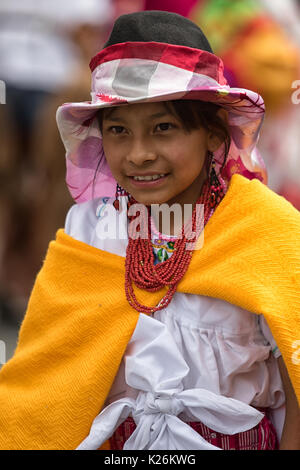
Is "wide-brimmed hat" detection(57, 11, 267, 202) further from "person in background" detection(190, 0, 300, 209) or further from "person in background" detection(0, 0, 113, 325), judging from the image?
"person in background" detection(0, 0, 113, 325)

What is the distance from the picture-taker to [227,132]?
240 centimetres

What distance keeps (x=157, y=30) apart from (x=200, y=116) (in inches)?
Answer: 11.0

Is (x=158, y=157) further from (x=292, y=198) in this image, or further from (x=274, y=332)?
(x=292, y=198)

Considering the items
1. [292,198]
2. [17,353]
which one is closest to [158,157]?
[17,353]

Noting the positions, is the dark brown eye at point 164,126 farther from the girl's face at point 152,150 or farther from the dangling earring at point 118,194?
the dangling earring at point 118,194

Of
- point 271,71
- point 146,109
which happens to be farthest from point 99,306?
point 271,71

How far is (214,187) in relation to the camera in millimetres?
2424

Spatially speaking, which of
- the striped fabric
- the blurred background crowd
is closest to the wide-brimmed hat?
the striped fabric

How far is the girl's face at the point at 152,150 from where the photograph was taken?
2.24m

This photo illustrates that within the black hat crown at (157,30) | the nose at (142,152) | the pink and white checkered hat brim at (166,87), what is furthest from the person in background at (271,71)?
the nose at (142,152)

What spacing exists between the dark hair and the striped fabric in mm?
829

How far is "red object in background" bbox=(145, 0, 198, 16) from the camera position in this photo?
179 inches

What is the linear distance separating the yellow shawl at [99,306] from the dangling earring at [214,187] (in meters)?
0.05
